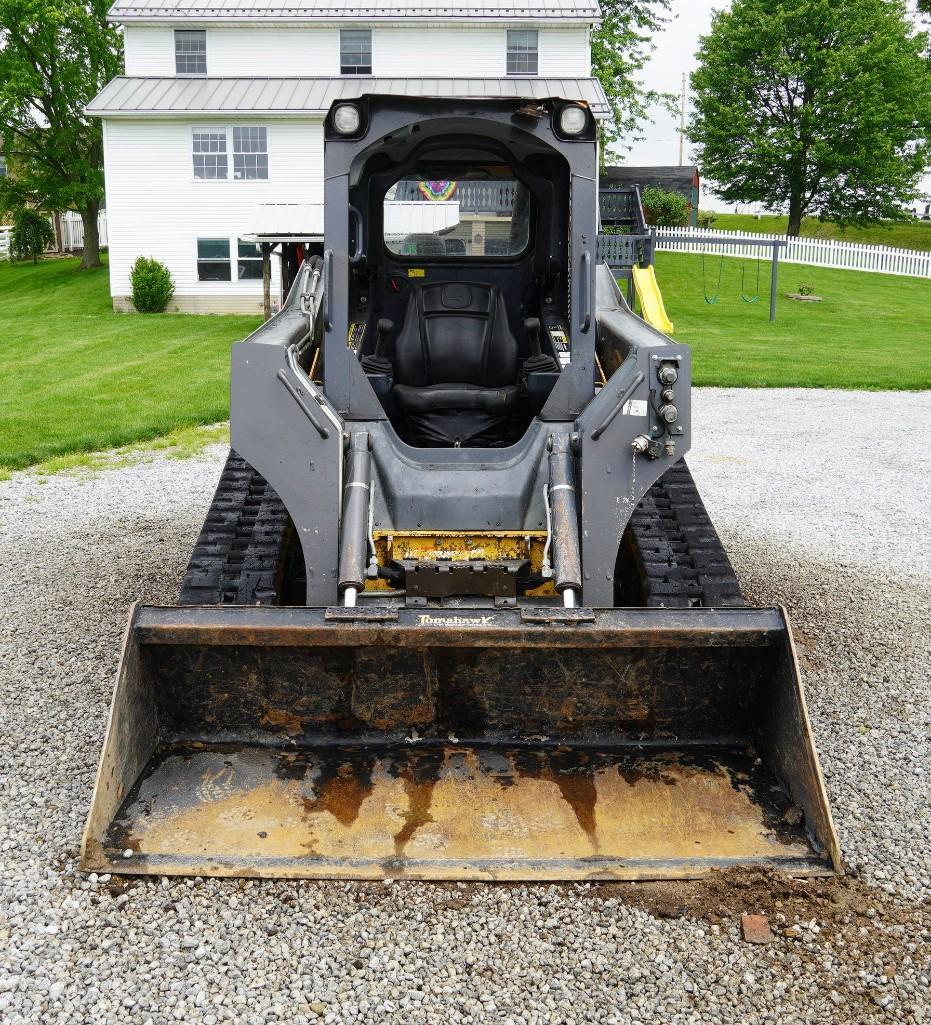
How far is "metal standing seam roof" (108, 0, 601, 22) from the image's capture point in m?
25.2

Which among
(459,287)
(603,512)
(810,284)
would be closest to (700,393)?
(459,287)

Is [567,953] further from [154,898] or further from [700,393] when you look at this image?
[700,393]

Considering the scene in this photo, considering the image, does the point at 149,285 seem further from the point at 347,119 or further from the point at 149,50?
the point at 347,119

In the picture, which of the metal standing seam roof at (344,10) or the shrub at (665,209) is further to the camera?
the shrub at (665,209)

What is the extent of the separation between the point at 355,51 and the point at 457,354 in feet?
72.9

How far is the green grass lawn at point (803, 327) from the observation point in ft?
56.6

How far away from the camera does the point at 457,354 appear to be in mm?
6164

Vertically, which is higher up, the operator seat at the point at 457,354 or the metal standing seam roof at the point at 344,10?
the metal standing seam roof at the point at 344,10

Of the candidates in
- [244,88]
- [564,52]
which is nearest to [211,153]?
[244,88]

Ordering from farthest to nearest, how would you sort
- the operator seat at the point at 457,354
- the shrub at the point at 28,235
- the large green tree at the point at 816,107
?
the large green tree at the point at 816,107 → the shrub at the point at 28,235 → the operator seat at the point at 457,354

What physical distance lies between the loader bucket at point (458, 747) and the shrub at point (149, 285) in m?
22.8

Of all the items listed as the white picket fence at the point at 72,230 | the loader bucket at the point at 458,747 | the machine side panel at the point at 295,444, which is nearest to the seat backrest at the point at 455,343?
the machine side panel at the point at 295,444

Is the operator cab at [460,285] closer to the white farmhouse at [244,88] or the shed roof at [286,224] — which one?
the shed roof at [286,224]

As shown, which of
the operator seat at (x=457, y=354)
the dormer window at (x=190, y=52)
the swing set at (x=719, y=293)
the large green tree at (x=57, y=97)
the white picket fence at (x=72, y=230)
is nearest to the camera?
the operator seat at (x=457, y=354)
